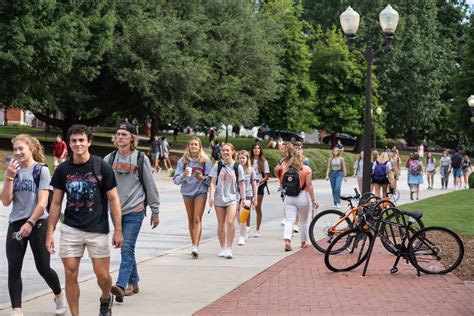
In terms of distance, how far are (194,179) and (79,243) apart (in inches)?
183

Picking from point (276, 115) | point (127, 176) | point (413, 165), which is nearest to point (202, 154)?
point (127, 176)

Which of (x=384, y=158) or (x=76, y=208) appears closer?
(x=76, y=208)

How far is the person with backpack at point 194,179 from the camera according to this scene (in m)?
11.6

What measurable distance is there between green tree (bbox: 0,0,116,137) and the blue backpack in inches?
632

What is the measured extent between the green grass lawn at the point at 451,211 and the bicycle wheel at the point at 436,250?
4.19 meters

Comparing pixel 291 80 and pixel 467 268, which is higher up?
pixel 291 80

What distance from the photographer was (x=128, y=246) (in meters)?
8.49

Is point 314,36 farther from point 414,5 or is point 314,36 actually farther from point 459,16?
point 459,16

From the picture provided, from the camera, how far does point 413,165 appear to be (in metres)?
27.1

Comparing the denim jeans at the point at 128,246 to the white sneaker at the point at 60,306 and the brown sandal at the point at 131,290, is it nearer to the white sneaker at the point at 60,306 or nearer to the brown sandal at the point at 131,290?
the brown sandal at the point at 131,290

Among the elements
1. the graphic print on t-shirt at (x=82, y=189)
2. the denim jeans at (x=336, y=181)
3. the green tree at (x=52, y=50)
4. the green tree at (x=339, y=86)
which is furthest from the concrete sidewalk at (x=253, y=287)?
the green tree at (x=339, y=86)

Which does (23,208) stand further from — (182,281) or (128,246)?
(182,281)

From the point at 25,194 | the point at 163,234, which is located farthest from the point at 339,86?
the point at 25,194

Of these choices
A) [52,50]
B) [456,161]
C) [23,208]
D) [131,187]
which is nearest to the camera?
[23,208]
